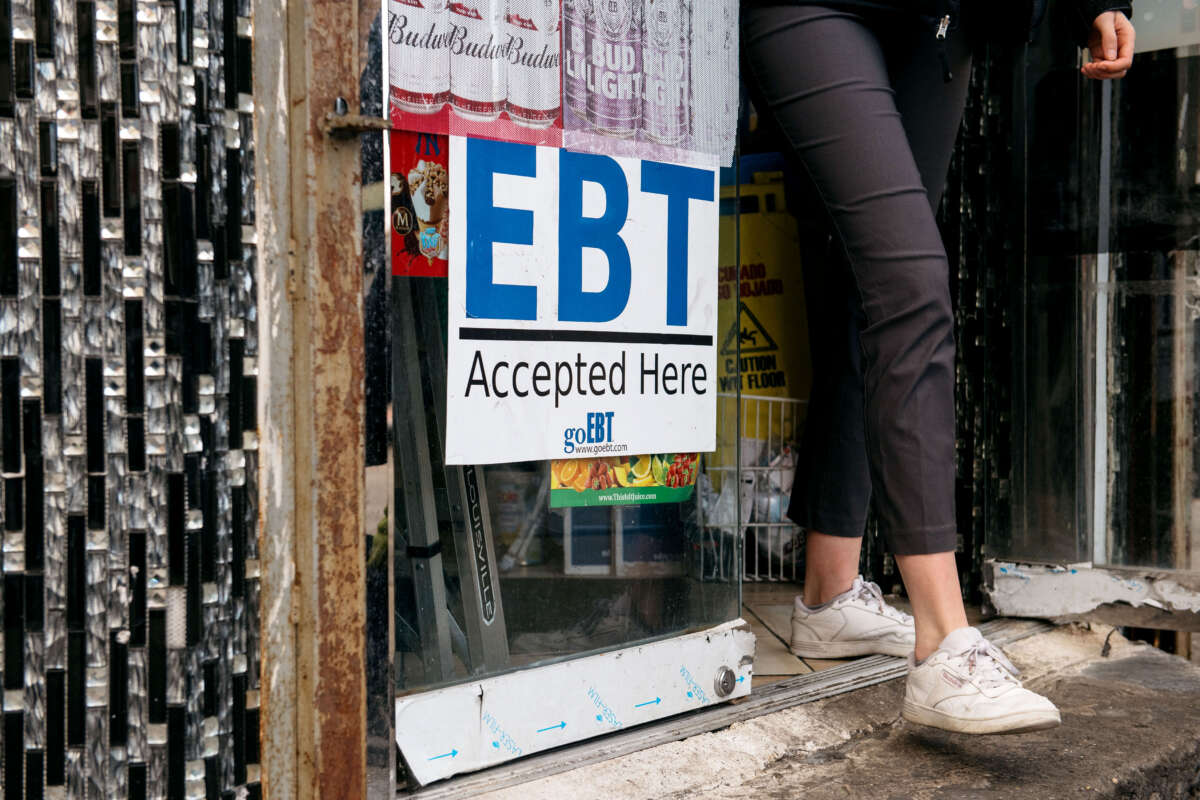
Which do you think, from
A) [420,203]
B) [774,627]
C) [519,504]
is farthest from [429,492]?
[774,627]

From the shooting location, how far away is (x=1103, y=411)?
245 cm

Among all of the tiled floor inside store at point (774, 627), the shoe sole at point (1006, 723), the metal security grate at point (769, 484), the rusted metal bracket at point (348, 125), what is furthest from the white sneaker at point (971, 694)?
the metal security grate at point (769, 484)

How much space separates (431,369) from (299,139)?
0.39m

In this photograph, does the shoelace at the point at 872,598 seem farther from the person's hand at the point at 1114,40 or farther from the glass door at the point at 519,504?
the person's hand at the point at 1114,40

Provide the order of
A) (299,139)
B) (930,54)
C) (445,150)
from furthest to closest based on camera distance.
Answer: (930,54) → (445,150) → (299,139)

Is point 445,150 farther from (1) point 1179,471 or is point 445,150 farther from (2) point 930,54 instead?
(1) point 1179,471

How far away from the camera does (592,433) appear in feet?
5.42

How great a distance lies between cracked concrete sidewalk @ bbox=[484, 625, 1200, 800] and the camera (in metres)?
1.53

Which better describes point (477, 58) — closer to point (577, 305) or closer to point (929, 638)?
point (577, 305)

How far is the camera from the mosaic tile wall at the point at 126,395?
1061 millimetres

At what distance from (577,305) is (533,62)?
0.34m

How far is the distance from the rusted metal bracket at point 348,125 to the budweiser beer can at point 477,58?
0.28m

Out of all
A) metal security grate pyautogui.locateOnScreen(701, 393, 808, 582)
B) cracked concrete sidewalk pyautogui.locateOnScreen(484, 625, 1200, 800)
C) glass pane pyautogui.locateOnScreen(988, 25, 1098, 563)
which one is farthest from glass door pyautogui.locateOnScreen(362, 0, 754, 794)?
metal security grate pyautogui.locateOnScreen(701, 393, 808, 582)

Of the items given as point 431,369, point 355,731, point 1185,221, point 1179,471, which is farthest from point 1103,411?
point 355,731
